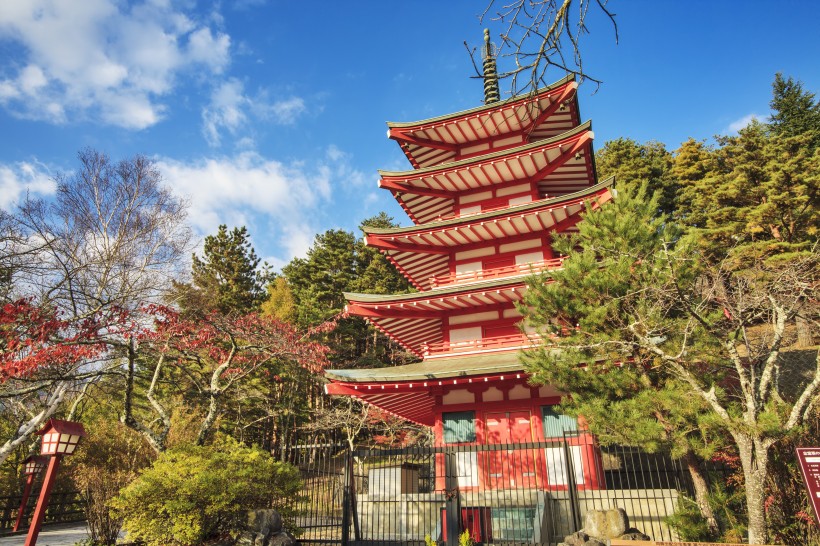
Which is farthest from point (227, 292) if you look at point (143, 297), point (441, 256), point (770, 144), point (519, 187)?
point (770, 144)

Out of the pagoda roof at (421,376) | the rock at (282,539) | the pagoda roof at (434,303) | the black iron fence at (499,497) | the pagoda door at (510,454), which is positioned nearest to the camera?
the rock at (282,539)

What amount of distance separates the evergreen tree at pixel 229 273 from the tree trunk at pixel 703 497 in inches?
1263

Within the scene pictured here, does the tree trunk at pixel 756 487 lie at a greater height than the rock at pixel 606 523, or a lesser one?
greater

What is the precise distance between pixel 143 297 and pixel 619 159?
3590 cm

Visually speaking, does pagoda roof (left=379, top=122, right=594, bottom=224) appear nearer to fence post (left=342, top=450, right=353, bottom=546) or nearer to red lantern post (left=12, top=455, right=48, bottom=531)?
fence post (left=342, top=450, right=353, bottom=546)

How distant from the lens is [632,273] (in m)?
9.74

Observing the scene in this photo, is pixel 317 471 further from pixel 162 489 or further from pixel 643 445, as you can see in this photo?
pixel 643 445

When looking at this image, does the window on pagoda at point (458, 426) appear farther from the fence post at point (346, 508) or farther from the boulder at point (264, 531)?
the boulder at point (264, 531)

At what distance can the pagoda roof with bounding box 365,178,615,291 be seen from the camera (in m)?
14.4

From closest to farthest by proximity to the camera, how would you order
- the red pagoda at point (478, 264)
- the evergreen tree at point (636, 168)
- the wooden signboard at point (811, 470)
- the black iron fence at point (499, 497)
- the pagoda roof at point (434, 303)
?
the wooden signboard at point (811, 470) → the black iron fence at point (499, 497) → the red pagoda at point (478, 264) → the pagoda roof at point (434, 303) → the evergreen tree at point (636, 168)

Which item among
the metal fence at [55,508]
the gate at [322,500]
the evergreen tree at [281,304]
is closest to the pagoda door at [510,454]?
the gate at [322,500]

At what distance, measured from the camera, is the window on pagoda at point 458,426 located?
14000 millimetres

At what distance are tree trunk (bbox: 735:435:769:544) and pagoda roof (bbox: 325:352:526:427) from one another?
206 inches

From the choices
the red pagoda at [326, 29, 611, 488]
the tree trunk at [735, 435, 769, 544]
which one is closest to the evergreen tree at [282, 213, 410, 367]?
the red pagoda at [326, 29, 611, 488]
